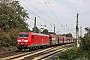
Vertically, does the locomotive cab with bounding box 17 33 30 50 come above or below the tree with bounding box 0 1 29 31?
below

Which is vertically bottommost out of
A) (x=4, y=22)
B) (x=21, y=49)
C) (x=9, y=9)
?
(x=21, y=49)

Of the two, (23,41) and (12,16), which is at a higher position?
(12,16)

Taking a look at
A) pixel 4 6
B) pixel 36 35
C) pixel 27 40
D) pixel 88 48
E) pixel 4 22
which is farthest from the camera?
pixel 4 6

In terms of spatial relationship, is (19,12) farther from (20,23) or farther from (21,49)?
(21,49)

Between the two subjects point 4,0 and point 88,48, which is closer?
point 88,48

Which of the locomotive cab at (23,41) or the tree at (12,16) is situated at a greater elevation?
the tree at (12,16)

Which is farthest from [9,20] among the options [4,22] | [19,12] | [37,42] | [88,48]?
[88,48]

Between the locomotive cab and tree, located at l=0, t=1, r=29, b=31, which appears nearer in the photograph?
the locomotive cab

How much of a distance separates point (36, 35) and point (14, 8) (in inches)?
1201

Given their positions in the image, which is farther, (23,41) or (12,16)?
(12,16)

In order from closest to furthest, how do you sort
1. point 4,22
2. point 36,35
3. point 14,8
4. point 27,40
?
1. point 27,40
2. point 36,35
3. point 4,22
4. point 14,8

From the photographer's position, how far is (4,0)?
6041cm

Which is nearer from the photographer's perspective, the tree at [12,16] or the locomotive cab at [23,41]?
the locomotive cab at [23,41]

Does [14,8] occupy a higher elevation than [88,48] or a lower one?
higher
